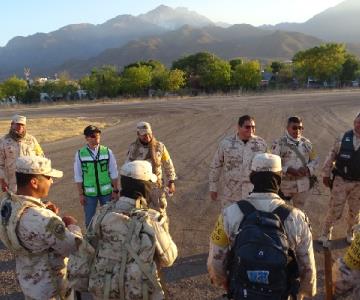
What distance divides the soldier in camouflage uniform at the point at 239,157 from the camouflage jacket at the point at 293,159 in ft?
1.29

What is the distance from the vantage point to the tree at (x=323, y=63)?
194 feet

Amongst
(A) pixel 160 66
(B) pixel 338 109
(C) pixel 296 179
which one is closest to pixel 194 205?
(C) pixel 296 179

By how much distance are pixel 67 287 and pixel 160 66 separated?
64121mm

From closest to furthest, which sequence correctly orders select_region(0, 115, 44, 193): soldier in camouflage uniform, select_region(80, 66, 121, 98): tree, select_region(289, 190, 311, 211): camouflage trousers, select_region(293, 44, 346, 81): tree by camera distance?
select_region(289, 190, 311, 211): camouflage trousers < select_region(0, 115, 44, 193): soldier in camouflage uniform < select_region(293, 44, 346, 81): tree < select_region(80, 66, 121, 98): tree

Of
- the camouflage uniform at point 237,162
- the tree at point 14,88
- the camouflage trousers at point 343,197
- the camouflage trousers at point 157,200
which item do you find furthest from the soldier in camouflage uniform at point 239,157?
the tree at point 14,88

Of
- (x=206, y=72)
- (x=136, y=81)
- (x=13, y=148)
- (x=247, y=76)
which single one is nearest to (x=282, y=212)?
(x=13, y=148)

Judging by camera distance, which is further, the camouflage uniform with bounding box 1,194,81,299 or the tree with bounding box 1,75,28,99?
the tree with bounding box 1,75,28,99

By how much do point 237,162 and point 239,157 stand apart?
0.08 m

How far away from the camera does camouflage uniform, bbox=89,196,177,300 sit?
120 inches

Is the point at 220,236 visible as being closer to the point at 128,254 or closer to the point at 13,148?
the point at 128,254

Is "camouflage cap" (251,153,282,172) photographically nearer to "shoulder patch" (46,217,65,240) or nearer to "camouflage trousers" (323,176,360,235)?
"shoulder patch" (46,217,65,240)

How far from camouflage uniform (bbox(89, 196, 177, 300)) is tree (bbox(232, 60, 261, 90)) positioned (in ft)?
185

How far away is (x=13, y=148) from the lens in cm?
674

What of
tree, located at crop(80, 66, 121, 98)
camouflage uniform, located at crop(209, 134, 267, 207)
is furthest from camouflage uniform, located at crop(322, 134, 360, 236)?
tree, located at crop(80, 66, 121, 98)
